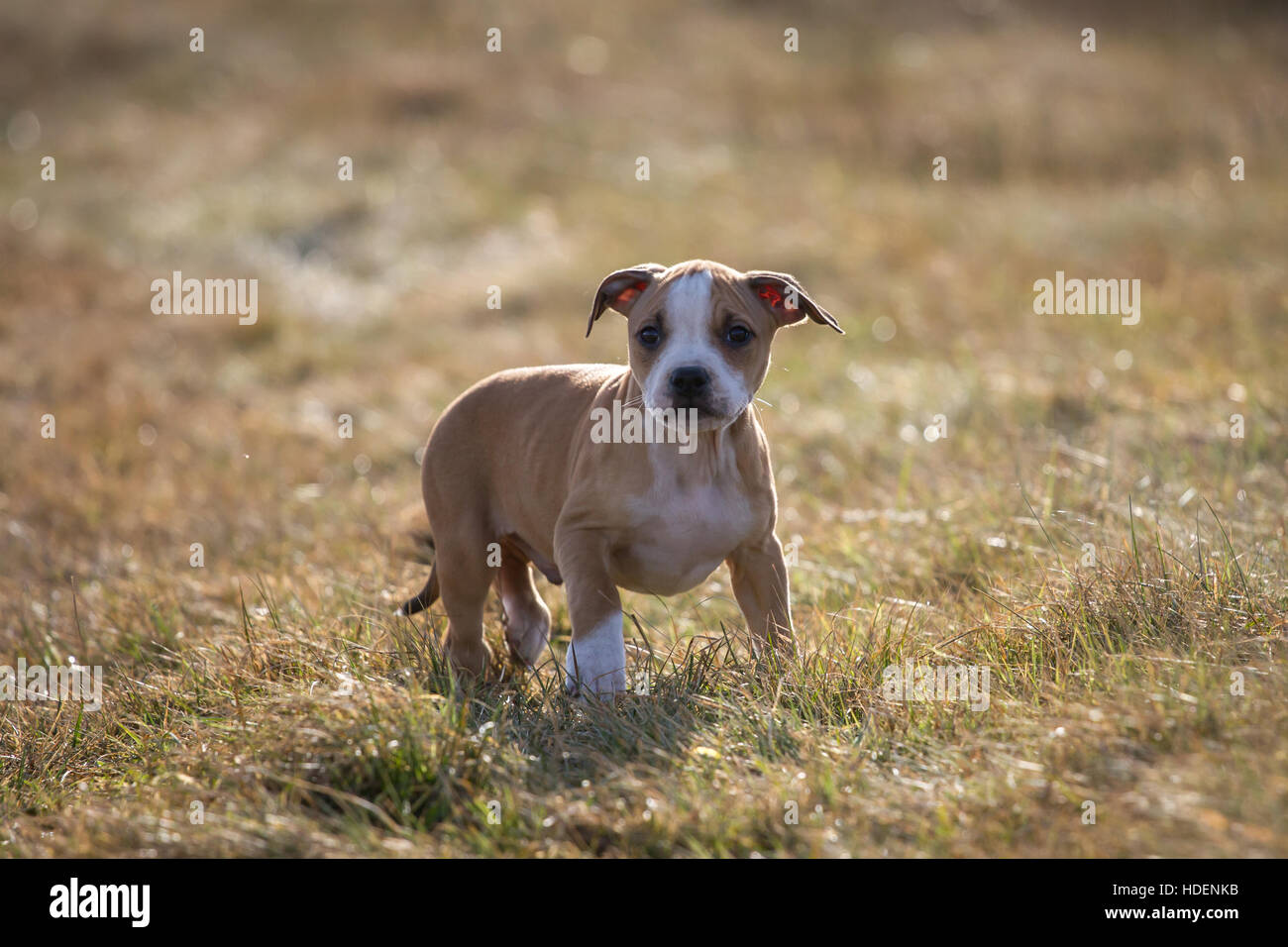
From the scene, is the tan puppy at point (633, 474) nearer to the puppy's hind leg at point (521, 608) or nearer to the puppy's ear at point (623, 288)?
the puppy's ear at point (623, 288)

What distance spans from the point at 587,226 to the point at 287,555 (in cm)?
1071

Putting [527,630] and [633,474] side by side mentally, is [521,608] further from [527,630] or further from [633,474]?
[633,474]

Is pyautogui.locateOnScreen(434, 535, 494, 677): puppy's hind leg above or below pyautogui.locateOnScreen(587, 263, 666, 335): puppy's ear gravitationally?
below

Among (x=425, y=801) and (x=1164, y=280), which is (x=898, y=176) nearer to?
(x=1164, y=280)

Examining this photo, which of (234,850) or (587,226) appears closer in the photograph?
(234,850)

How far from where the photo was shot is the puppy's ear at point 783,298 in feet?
15.7

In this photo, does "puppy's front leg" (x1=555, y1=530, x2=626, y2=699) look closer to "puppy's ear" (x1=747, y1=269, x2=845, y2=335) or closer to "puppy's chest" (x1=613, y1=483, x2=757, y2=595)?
"puppy's chest" (x1=613, y1=483, x2=757, y2=595)

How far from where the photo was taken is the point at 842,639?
A: 4867 mm

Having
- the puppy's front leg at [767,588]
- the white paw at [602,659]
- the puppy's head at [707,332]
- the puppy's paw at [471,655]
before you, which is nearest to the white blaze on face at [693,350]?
the puppy's head at [707,332]

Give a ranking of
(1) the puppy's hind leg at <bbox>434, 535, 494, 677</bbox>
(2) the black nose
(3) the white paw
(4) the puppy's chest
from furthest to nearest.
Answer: (1) the puppy's hind leg at <bbox>434, 535, 494, 677</bbox> < (4) the puppy's chest < (3) the white paw < (2) the black nose

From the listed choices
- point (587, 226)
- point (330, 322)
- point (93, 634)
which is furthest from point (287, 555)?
point (587, 226)

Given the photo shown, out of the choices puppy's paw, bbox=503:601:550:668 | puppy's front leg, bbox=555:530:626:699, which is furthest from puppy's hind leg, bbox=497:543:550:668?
puppy's front leg, bbox=555:530:626:699

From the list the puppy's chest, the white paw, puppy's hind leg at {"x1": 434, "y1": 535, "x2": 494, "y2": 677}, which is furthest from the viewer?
puppy's hind leg at {"x1": 434, "y1": 535, "x2": 494, "y2": 677}

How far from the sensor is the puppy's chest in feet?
15.4
